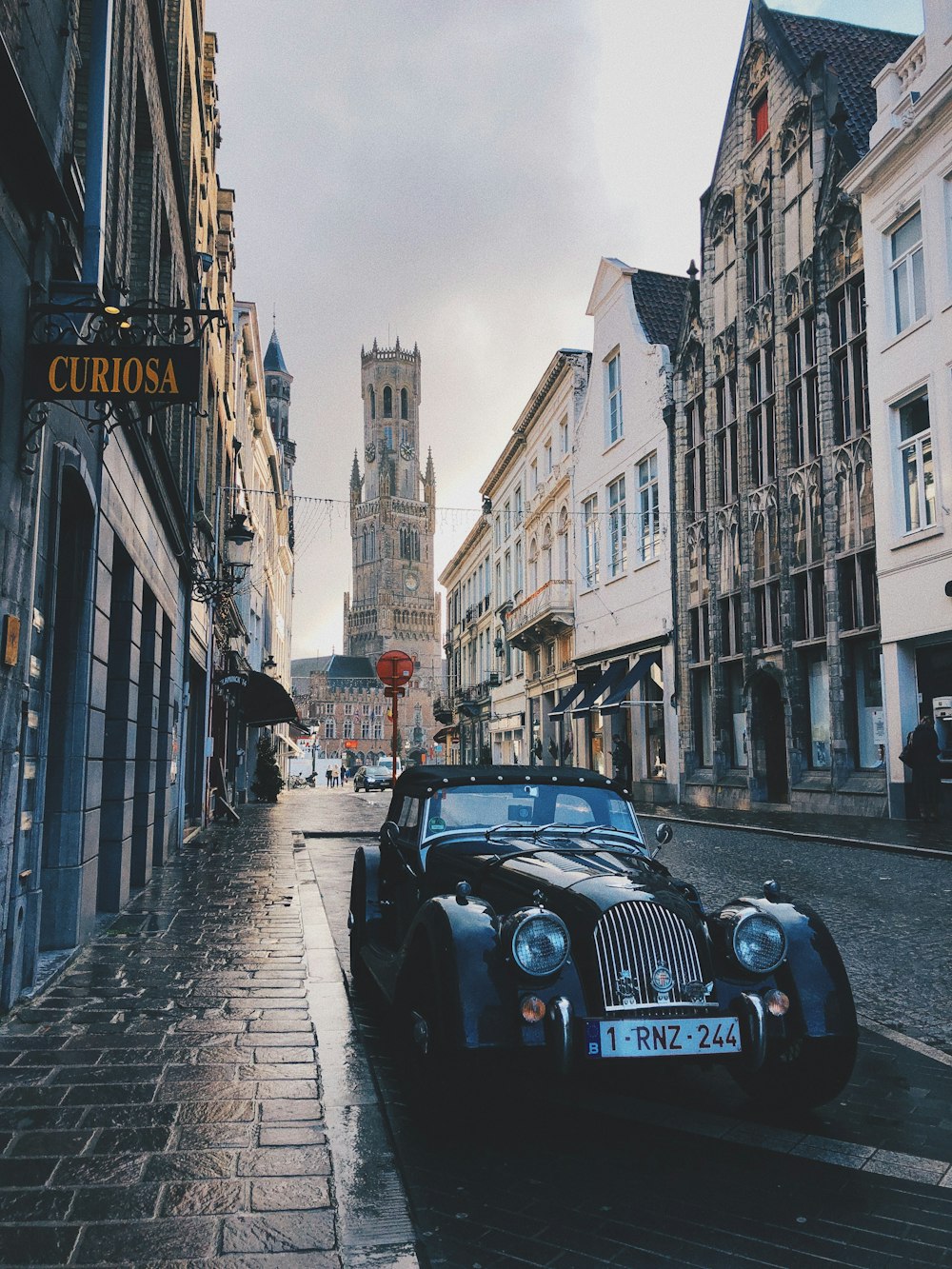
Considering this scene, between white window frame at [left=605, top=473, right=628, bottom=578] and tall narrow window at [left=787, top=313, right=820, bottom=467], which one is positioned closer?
tall narrow window at [left=787, top=313, right=820, bottom=467]

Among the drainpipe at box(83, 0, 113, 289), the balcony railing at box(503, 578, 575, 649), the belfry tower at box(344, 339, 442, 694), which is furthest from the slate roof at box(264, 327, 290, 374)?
the drainpipe at box(83, 0, 113, 289)

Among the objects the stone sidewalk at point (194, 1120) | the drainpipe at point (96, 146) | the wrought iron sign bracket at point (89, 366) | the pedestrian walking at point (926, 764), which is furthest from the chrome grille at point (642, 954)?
the pedestrian walking at point (926, 764)

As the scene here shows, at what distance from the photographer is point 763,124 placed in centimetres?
2491

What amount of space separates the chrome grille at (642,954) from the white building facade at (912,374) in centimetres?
1419

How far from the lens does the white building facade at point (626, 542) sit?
93.0 ft

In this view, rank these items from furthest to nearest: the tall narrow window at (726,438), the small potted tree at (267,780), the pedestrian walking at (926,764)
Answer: the small potted tree at (267,780)
the tall narrow window at (726,438)
the pedestrian walking at (926,764)

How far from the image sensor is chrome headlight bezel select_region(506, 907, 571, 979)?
397 centimetres

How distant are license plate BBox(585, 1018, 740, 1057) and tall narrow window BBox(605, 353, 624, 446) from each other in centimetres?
2894

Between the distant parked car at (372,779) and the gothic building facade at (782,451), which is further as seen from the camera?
the distant parked car at (372,779)

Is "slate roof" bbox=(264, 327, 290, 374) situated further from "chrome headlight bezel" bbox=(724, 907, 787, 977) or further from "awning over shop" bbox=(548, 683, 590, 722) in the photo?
"chrome headlight bezel" bbox=(724, 907, 787, 977)

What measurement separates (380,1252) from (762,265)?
80.8ft

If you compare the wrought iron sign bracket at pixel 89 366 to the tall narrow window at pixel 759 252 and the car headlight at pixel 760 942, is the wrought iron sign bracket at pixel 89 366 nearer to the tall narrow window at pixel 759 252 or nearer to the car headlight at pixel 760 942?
the car headlight at pixel 760 942

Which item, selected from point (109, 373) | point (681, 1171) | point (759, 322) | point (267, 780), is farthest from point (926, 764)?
point (267, 780)

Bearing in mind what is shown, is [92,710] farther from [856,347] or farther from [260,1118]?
[856,347]
